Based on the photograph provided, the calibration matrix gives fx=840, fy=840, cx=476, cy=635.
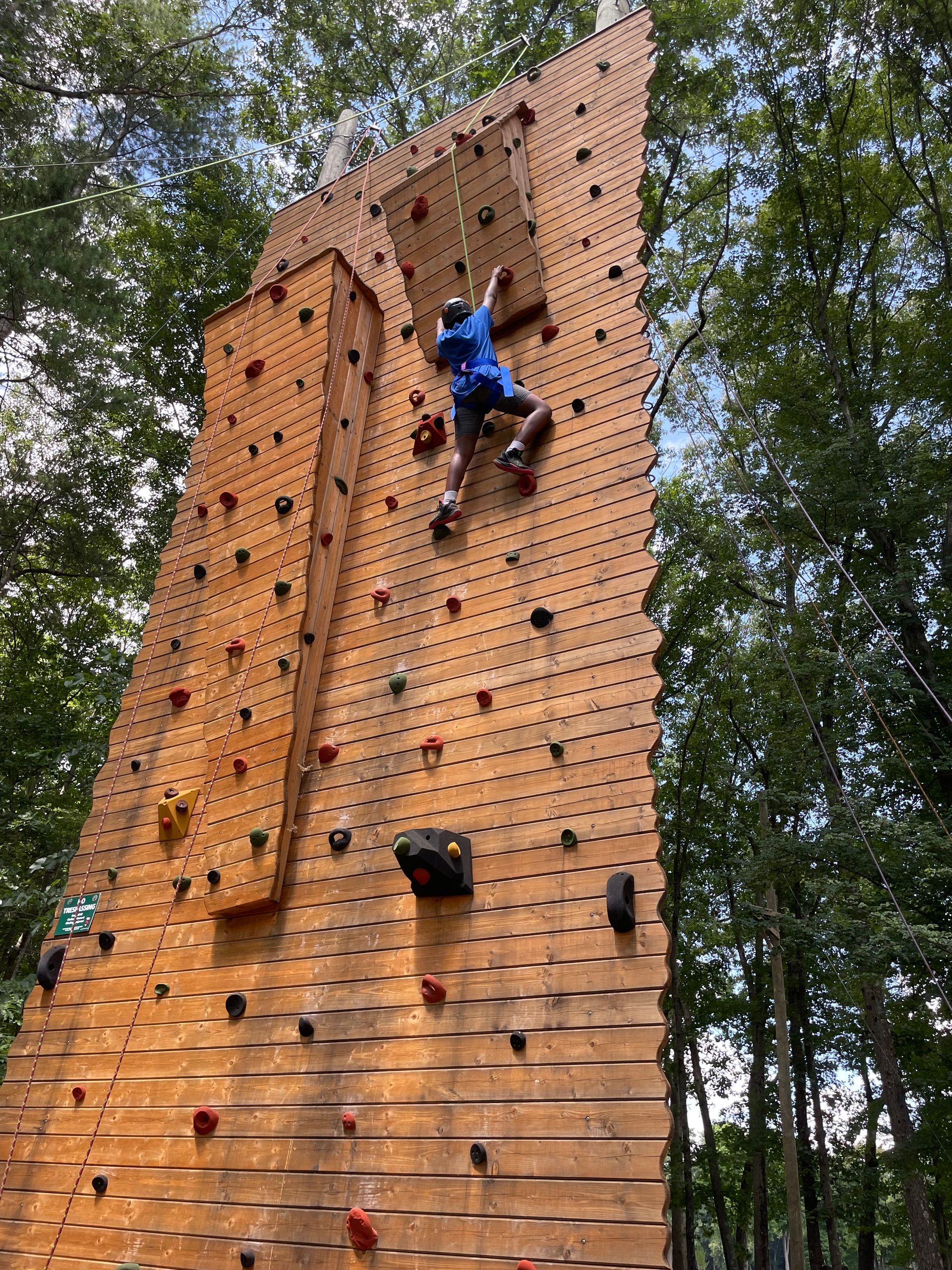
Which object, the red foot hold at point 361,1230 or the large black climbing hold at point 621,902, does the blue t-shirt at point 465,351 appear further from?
the red foot hold at point 361,1230

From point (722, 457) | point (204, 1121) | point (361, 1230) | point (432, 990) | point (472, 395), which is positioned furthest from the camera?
point (722, 457)

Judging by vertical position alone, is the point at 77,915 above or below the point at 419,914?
above

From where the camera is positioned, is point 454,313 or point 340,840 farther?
point 454,313

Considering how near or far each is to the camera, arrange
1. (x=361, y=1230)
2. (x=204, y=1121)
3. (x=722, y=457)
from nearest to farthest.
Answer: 1. (x=361, y=1230)
2. (x=204, y=1121)
3. (x=722, y=457)

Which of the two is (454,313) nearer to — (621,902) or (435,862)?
(435,862)

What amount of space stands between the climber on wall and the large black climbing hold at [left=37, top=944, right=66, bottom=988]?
8.60 feet

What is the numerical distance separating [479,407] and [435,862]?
6.82 feet

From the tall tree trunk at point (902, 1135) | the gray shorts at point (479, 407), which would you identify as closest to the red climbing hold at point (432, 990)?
→ the gray shorts at point (479, 407)

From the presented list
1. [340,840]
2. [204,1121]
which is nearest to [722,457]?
[340,840]

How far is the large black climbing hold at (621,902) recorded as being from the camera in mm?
2461

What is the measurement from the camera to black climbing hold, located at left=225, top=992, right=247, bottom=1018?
10.3ft

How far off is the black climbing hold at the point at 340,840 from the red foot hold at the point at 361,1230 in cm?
122

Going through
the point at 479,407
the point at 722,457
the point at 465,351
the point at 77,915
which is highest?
the point at 722,457

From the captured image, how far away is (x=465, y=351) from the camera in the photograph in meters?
3.85
